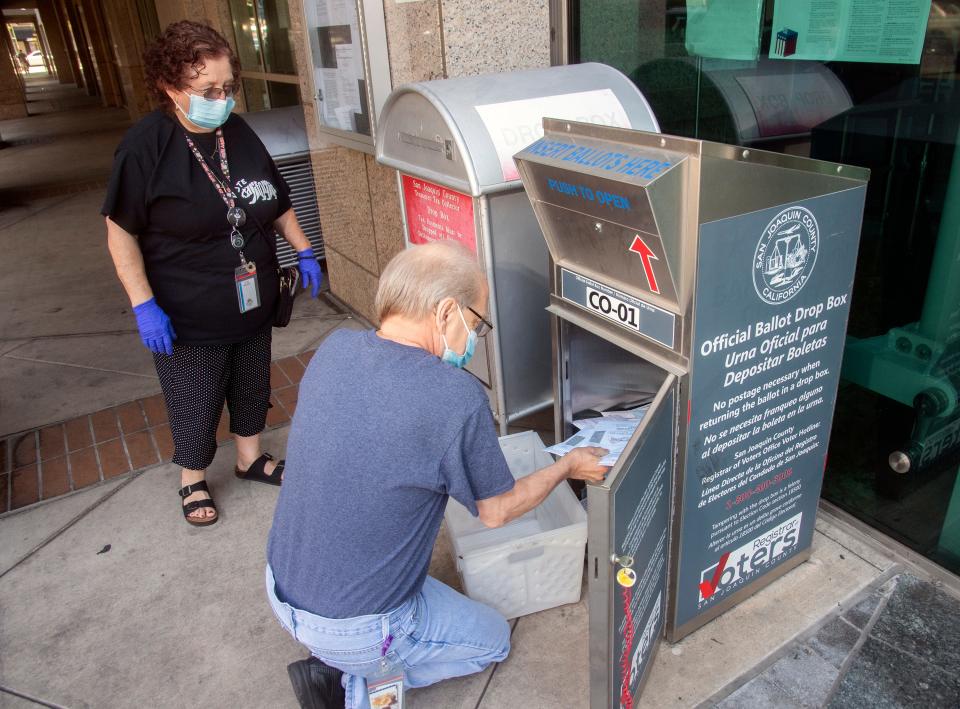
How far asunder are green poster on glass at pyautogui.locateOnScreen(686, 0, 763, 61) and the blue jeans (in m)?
2.08

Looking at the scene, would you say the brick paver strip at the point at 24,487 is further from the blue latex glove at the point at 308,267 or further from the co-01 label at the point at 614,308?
the co-01 label at the point at 614,308

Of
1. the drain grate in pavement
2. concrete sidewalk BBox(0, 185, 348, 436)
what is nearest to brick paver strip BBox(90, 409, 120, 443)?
concrete sidewalk BBox(0, 185, 348, 436)

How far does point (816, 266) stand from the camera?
6.20 feet

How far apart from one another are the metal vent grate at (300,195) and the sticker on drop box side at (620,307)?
11.7 ft

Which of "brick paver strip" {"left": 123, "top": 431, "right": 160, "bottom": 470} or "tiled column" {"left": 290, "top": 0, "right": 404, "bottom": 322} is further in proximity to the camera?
"tiled column" {"left": 290, "top": 0, "right": 404, "bottom": 322}

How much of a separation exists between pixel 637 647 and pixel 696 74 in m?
2.08

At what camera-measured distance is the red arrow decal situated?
5.64 feet

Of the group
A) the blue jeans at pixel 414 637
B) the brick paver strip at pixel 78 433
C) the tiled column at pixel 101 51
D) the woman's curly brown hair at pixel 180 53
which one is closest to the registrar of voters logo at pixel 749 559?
the blue jeans at pixel 414 637

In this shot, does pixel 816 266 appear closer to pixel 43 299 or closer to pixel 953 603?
pixel 953 603

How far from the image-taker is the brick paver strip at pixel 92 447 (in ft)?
11.0

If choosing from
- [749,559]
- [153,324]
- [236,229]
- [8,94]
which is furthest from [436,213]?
[8,94]

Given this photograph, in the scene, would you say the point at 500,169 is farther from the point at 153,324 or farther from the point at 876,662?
the point at 876,662

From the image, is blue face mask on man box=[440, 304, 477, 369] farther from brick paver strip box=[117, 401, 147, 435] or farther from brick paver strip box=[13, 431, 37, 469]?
brick paver strip box=[13, 431, 37, 469]

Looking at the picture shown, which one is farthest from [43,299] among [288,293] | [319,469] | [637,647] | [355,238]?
[637,647]
